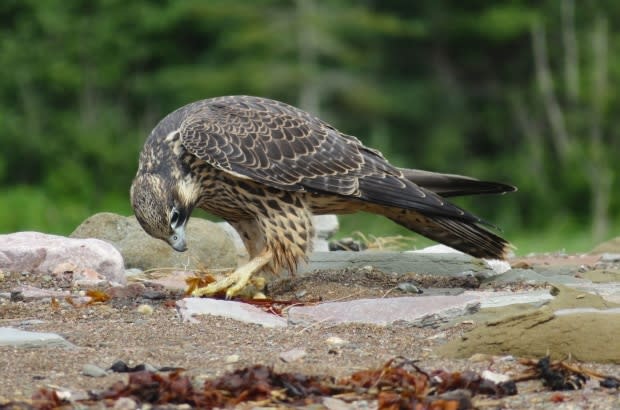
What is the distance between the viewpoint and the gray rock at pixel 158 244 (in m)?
7.66

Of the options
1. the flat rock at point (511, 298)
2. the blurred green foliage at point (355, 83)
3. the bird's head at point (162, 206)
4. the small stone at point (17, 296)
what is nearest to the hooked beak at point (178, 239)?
the bird's head at point (162, 206)

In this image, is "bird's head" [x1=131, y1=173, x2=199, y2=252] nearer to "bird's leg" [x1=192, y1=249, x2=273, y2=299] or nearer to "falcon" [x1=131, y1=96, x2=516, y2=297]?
"falcon" [x1=131, y1=96, x2=516, y2=297]

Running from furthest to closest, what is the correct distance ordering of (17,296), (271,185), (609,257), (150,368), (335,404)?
(609,257)
(271,185)
(17,296)
(150,368)
(335,404)

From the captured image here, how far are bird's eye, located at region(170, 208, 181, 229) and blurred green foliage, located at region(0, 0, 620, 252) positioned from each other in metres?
12.4

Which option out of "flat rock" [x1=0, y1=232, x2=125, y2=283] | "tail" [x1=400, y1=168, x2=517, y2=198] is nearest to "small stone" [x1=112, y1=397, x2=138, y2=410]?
"flat rock" [x1=0, y1=232, x2=125, y2=283]

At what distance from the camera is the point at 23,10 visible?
71.2ft

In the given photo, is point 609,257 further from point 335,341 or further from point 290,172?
point 335,341

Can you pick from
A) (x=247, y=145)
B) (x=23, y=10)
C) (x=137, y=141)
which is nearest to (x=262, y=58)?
(x=137, y=141)

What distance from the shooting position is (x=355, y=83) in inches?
852

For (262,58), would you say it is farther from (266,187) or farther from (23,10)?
(266,187)

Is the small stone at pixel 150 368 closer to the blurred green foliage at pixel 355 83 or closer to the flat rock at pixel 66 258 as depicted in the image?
the flat rock at pixel 66 258

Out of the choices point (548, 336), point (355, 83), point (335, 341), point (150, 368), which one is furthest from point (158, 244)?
Answer: point (355, 83)

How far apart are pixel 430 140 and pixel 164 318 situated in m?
16.6

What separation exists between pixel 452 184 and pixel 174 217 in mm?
1726
